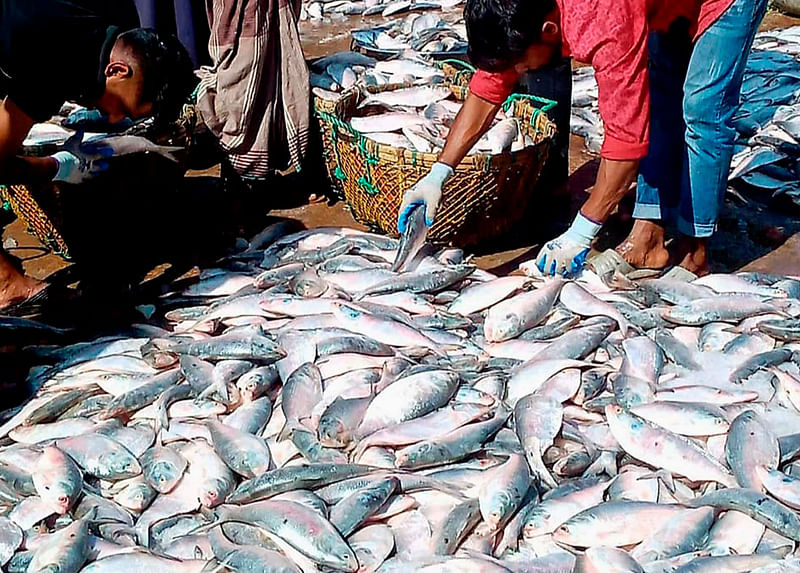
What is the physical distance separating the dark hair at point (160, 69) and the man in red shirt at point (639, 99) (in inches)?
44.1

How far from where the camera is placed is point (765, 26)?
862cm

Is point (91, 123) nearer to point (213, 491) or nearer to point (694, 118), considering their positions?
point (213, 491)

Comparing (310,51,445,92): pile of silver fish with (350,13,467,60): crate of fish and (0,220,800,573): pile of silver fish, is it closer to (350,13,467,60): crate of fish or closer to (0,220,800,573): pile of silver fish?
(350,13,467,60): crate of fish

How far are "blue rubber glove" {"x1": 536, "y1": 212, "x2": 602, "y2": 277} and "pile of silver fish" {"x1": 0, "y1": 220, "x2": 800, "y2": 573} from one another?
0.30 feet

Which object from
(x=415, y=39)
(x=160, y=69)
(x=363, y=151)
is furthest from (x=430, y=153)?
(x=415, y=39)

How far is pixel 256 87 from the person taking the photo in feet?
15.7

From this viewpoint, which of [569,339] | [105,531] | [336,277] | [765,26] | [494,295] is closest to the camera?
[105,531]

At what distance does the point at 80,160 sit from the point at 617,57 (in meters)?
2.61

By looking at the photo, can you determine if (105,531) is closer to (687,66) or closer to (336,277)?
(336,277)

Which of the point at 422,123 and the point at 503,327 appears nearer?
the point at 503,327

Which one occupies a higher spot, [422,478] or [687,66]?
[687,66]

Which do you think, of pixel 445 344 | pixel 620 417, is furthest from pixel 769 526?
pixel 445 344

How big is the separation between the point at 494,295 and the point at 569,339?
0.45 m

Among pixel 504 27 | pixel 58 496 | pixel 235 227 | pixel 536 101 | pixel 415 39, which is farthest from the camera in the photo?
pixel 415 39
